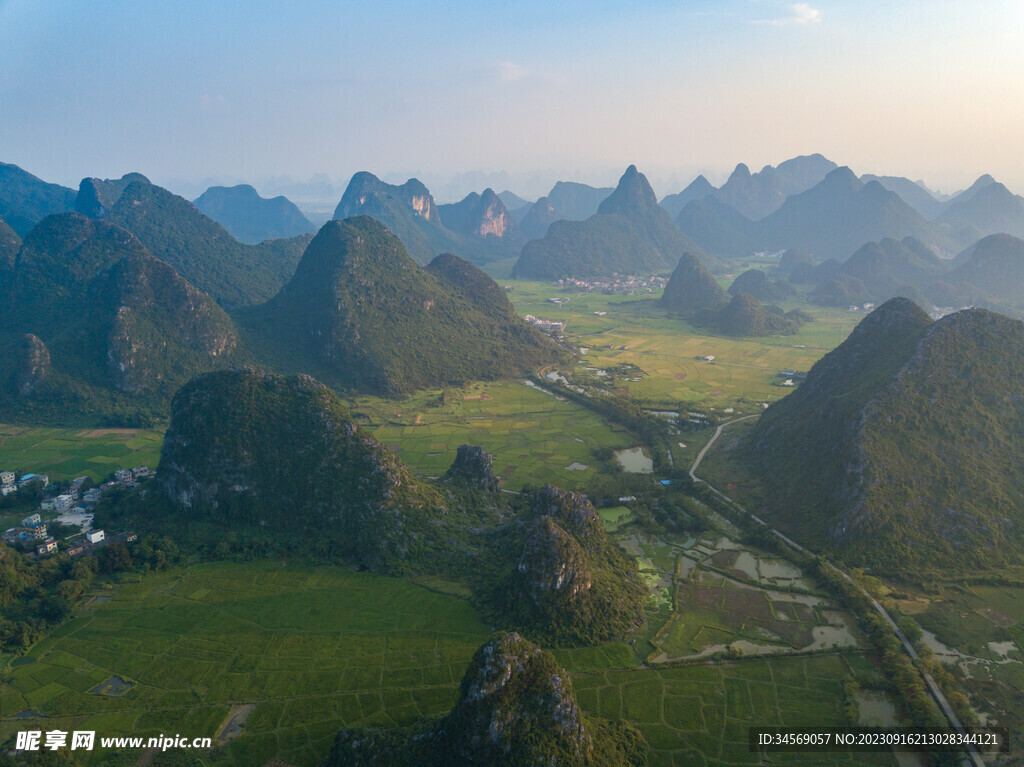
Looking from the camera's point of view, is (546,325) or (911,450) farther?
(546,325)

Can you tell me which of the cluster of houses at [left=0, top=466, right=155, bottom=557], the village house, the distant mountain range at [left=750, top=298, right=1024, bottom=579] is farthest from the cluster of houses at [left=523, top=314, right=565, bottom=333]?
the village house

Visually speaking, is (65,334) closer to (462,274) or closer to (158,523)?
(158,523)

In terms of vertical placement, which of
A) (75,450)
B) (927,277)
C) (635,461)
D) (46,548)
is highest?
(927,277)

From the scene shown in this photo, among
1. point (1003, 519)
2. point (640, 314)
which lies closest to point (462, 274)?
point (640, 314)

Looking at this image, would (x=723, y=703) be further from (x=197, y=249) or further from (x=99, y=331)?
(x=197, y=249)

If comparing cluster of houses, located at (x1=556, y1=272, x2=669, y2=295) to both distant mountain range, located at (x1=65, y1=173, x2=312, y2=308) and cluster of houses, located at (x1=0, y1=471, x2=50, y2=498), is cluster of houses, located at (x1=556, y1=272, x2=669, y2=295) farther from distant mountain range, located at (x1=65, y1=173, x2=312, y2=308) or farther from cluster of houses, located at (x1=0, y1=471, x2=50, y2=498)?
cluster of houses, located at (x1=0, y1=471, x2=50, y2=498)

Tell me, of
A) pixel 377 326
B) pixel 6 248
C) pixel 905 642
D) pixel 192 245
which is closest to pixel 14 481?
pixel 377 326

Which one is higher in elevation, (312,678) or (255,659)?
(255,659)
